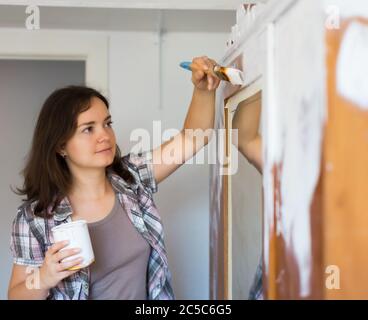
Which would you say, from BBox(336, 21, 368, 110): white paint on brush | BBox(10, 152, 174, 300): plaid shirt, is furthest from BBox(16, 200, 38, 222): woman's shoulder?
BBox(336, 21, 368, 110): white paint on brush

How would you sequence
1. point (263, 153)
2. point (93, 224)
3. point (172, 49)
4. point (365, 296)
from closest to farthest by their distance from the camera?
point (365, 296) < point (263, 153) < point (93, 224) < point (172, 49)

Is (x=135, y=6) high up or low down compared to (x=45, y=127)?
up

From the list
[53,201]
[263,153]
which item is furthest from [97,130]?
[263,153]

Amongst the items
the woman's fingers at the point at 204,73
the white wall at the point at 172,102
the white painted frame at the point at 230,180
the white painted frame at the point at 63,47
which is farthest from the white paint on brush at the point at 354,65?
the white painted frame at the point at 63,47

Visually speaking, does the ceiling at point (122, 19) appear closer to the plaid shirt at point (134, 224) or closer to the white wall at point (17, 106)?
the plaid shirt at point (134, 224)

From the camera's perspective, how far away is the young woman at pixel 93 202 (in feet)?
3.28

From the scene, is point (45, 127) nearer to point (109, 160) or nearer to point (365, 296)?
point (109, 160)

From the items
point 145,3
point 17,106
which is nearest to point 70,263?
point 145,3

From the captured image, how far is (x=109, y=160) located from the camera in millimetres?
1059

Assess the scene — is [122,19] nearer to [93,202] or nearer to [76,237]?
[93,202]

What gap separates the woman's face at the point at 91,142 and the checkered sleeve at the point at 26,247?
0.19 m

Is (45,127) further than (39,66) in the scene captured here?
No

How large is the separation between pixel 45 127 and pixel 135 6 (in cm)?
41

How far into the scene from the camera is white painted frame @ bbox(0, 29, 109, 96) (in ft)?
5.20
